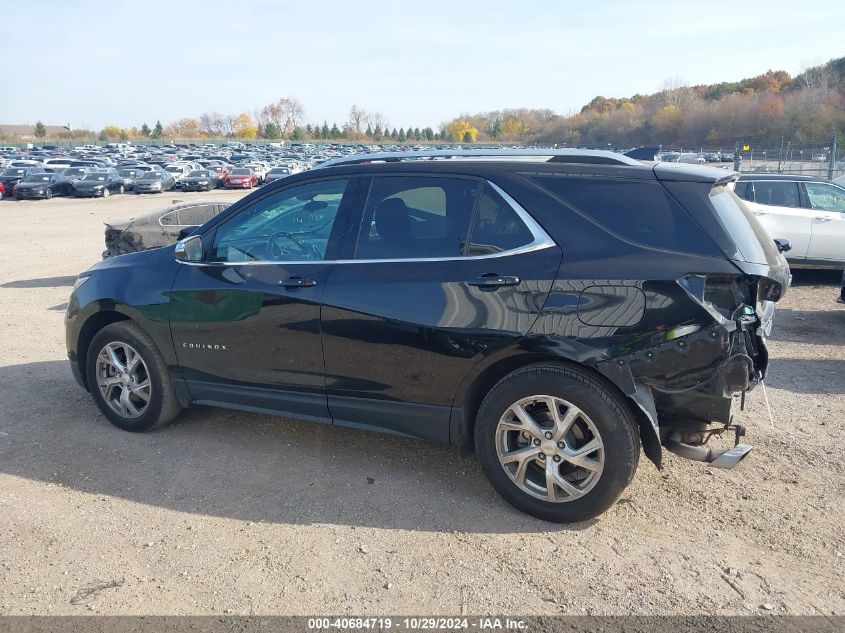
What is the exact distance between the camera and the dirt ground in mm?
3219

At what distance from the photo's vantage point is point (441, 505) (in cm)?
403

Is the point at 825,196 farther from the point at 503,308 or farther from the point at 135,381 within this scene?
the point at 135,381

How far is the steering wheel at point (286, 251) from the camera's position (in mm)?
4391

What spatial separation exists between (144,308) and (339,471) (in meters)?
1.76

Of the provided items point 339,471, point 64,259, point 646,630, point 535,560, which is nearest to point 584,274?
point 535,560

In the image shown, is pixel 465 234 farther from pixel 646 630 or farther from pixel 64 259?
pixel 64 259

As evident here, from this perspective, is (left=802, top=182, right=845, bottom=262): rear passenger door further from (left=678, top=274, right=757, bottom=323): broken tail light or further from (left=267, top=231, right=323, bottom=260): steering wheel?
(left=267, top=231, right=323, bottom=260): steering wheel

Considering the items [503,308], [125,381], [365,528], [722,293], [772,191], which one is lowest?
[365,528]

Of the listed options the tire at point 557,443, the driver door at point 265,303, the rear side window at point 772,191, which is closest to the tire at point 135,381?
the driver door at point 265,303

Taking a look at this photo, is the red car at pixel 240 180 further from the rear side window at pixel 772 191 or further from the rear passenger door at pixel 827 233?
the rear passenger door at pixel 827 233

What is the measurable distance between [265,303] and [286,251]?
36cm

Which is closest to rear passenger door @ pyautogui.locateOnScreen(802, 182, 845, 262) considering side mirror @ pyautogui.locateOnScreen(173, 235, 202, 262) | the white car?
the white car

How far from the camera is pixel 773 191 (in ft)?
35.9

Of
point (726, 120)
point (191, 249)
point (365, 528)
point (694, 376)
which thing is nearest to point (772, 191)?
point (694, 376)
